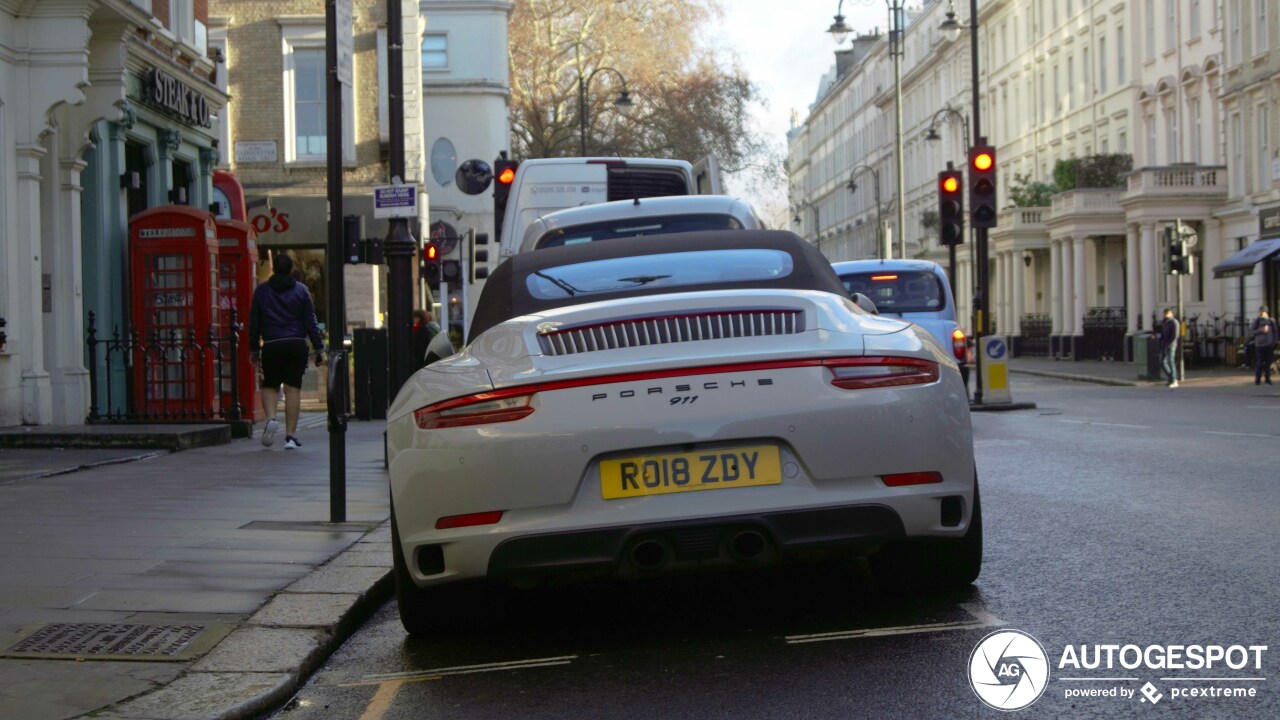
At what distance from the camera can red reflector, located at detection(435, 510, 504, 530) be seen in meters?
5.20

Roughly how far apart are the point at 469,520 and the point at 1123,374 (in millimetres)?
37616

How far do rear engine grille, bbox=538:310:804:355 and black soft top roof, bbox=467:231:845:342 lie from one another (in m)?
0.89

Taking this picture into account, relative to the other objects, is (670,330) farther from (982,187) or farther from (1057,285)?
(1057,285)

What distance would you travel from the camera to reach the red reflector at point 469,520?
520 cm

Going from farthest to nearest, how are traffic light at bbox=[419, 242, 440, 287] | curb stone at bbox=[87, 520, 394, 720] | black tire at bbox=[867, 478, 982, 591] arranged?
1. traffic light at bbox=[419, 242, 440, 287]
2. black tire at bbox=[867, 478, 982, 591]
3. curb stone at bbox=[87, 520, 394, 720]

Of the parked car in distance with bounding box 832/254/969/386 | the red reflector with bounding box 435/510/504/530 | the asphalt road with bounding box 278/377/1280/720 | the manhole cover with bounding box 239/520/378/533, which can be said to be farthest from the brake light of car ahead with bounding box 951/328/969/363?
the red reflector with bounding box 435/510/504/530

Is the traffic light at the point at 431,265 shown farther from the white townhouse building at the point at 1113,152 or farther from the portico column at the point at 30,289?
the white townhouse building at the point at 1113,152

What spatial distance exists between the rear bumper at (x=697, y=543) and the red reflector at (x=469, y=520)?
0.32 ft

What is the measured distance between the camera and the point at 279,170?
113 ft

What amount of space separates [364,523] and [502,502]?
4.05 meters

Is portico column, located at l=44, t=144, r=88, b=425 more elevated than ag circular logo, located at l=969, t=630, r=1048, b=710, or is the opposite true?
portico column, located at l=44, t=144, r=88, b=425

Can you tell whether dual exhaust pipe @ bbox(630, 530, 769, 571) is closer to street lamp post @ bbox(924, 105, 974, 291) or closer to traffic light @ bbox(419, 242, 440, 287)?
traffic light @ bbox(419, 242, 440, 287)

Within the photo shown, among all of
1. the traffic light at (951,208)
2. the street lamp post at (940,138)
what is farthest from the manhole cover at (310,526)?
the traffic light at (951,208)

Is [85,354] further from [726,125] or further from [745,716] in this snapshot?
[726,125]
